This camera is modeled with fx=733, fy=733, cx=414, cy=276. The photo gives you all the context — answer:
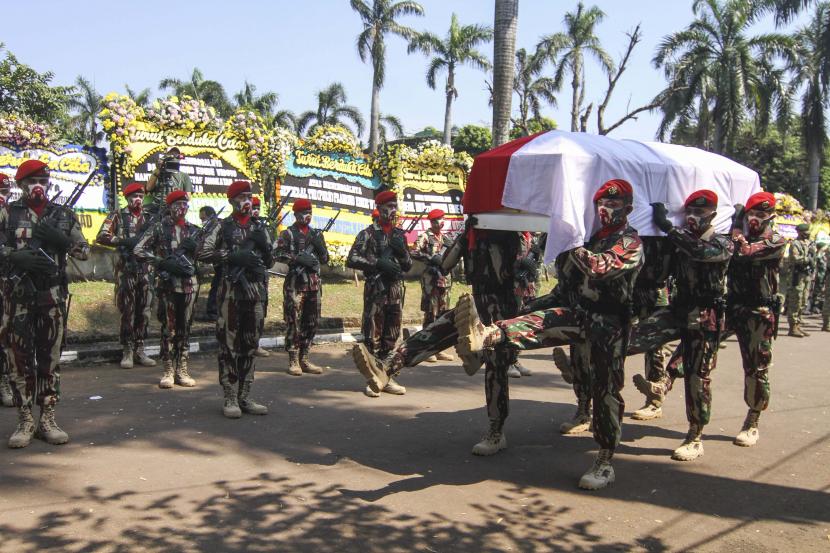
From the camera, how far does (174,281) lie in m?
7.89

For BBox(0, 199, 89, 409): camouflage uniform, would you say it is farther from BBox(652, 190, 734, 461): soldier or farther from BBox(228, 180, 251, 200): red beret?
BBox(652, 190, 734, 461): soldier

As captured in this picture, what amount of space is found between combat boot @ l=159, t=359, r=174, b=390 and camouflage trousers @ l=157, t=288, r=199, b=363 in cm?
4

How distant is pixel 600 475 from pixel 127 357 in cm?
622

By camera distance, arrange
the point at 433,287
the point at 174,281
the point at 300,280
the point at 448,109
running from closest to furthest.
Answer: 1. the point at 174,281
2. the point at 300,280
3. the point at 433,287
4. the point at 448,109

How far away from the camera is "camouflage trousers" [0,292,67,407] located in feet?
18.5

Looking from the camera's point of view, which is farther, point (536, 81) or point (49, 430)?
point (536, 81)

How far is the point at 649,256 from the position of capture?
608 centimetres

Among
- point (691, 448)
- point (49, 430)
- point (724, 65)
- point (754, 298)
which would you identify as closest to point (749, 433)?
point (691, 448)

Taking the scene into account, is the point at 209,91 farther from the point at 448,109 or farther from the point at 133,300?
the point at 133,300

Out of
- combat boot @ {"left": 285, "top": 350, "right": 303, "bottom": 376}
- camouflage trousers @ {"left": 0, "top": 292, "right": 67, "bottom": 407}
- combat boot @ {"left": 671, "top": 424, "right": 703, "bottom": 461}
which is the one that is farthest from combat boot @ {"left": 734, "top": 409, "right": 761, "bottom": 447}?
camouflage trousers @ {"left": 0, "top": 292, "right": 67, "bottom": 407}

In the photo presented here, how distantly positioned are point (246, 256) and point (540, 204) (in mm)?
2843

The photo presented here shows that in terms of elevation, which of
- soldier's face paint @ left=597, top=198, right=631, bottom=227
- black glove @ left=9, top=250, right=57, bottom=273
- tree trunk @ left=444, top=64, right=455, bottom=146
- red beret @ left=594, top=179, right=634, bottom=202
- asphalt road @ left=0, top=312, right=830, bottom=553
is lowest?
asphalt road @ left=0, top=312, right=830, bottom=553

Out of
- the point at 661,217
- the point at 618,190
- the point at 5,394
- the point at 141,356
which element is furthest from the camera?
the point at 141,356

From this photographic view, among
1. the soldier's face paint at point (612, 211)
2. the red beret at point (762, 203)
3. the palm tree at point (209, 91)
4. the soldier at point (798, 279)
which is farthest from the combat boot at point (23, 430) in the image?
the palm tree at point (209, 91)
